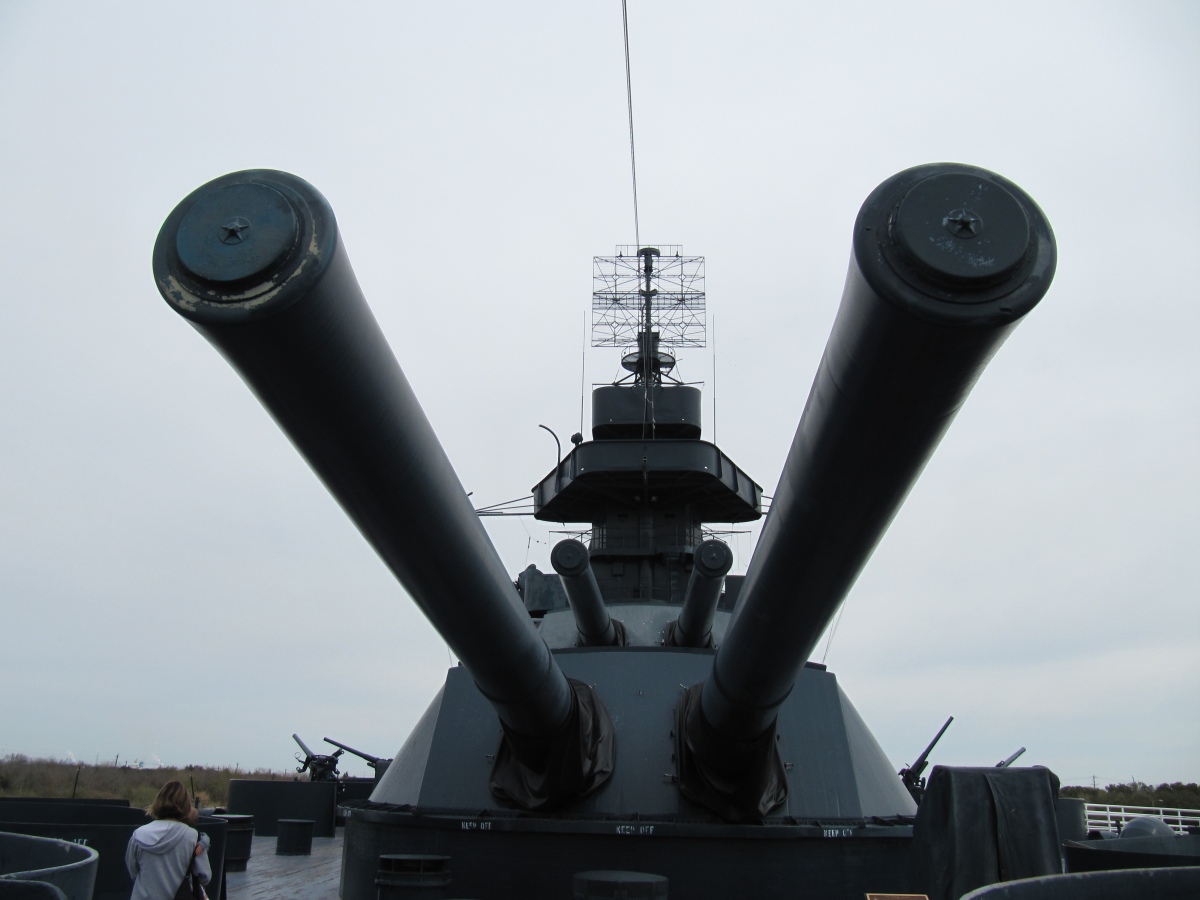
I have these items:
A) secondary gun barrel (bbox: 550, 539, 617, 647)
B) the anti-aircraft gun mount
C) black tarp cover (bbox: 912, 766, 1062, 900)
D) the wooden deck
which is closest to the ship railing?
the anti-aircraft gun mount

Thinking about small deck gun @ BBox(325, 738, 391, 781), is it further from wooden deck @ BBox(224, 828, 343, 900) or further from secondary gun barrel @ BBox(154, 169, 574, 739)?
secondary gun barrel @ BBox(154, 169, 574, 739)

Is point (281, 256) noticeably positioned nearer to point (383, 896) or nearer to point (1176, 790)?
point (383, 896)

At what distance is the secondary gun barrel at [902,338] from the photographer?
5.61 ft

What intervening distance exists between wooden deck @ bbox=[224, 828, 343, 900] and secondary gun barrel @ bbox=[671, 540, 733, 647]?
247 centimetres

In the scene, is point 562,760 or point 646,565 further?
point 646,565

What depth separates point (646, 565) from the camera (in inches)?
319

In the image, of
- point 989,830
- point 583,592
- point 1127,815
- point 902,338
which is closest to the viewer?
point 902,338

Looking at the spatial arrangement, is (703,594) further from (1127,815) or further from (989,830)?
(1127,815)

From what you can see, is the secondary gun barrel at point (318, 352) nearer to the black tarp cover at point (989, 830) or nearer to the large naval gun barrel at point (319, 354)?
the large naval gun barrel at point (319, 354)

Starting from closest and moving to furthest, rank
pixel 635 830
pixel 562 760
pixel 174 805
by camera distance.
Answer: pixel 174 805
pixel 635 830
pixel 562 760

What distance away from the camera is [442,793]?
5070 mm

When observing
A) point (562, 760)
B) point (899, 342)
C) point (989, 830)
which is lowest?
point (989, 830)

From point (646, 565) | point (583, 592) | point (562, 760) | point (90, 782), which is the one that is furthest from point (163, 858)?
point (90, 782)

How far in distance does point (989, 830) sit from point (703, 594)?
2.23 meters
